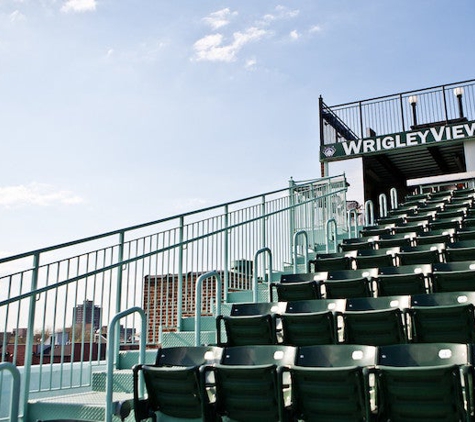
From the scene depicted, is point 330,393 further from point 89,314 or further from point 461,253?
point 461,253

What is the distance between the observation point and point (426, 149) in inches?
651

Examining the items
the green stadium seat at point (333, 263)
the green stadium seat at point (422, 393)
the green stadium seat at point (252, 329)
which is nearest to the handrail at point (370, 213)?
the green stadium seat at point (333, 263)

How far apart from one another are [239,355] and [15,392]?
5.71 feet

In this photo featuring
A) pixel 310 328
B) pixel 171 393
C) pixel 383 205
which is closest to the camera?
pixel 171 393

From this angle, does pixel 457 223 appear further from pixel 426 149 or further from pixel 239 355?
pixel 426 149

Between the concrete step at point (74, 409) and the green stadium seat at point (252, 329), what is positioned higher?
the green stadium seat at point (252, 329)

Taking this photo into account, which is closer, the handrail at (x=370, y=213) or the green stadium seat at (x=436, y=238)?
the green stadium seat at (x=436, y=238)

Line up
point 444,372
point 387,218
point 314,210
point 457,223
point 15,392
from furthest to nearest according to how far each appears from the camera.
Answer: point 387,218, point 314,210, point 457,223, point 15,392, point 444,372

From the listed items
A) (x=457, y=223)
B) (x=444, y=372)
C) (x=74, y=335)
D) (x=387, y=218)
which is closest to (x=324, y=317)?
(x=444, y=372)

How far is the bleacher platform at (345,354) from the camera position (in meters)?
3.67

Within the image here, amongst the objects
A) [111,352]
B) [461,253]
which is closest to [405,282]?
[461,253]

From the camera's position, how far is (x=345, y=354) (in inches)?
171

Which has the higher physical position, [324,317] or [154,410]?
[324,317]

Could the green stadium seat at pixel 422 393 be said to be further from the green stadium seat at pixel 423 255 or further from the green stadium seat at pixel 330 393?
the green stadium seat at pixel 423 255
